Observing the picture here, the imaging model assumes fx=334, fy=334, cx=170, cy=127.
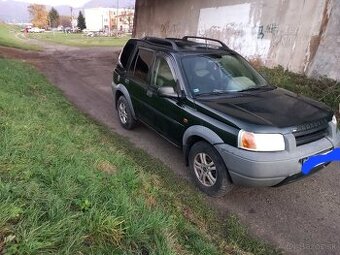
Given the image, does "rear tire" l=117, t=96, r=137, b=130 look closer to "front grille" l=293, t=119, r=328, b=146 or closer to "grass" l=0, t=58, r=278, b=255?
"grass" l=0, t=58, r=278, b=255

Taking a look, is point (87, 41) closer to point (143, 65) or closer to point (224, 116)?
point (143, 65)

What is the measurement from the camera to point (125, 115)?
21.3 ft

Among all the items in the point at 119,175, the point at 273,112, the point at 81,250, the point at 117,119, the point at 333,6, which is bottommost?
the point at 117,119

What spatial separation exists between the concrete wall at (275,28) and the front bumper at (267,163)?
6161 mm

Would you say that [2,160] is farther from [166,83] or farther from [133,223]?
[166,83]

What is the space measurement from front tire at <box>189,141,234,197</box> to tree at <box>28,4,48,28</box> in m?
111

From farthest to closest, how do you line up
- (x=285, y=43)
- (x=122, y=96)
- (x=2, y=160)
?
(x=285, y=43) < (x=122, y=96) < (x=2, y=160)

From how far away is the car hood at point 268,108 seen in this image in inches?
→ 146

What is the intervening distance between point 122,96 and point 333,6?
6369 millimetres

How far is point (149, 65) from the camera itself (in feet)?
17.7

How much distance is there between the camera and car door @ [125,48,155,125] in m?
5.40

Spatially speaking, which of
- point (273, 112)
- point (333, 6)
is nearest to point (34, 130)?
point (273, 112)

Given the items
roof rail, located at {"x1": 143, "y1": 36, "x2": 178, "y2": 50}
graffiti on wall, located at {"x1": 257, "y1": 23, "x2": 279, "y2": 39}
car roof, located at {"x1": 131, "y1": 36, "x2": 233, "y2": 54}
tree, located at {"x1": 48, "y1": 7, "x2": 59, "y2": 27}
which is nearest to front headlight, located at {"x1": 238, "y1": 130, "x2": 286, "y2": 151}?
car roof, located at {"x1": 131, "y1": 36, "x2": 233, "y2": 54}

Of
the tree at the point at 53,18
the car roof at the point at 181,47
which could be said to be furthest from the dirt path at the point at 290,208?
the tree at the point at 53,18
